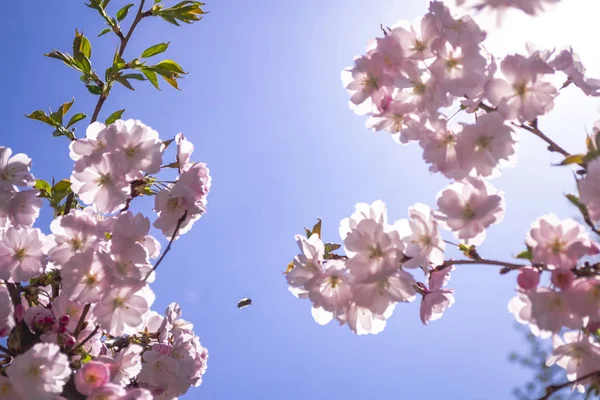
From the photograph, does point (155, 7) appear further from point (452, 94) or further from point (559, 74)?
point (559, 74)

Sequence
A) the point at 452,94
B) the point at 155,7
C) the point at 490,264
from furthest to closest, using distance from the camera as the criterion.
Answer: the point at 155,7, the point at 452,94, the point at 490,264

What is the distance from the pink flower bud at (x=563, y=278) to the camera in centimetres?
103

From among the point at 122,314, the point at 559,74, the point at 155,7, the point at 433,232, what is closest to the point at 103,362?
the point at 122,314

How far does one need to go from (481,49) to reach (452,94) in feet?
0.46

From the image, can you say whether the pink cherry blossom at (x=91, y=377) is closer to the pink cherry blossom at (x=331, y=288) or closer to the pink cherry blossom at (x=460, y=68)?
the pink cherry blossom at (x=331, y=288)

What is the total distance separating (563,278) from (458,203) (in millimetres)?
298

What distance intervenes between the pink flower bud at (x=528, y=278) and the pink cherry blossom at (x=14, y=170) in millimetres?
1329

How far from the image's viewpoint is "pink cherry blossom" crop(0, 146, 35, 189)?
Answer: 1.50m

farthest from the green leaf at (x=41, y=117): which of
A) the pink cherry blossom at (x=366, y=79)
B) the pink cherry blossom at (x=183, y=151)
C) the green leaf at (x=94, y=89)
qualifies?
the pink cherry blossom at (x=366, y=79)

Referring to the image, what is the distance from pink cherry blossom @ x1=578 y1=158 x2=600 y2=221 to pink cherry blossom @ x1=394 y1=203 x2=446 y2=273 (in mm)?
321

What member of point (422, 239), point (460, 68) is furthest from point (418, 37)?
point (422, 239)

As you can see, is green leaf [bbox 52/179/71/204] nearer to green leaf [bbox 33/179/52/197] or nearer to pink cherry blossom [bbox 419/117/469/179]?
green leaf [bbox 33/179/52/197]

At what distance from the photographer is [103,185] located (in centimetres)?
147

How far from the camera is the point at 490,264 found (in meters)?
1.21
